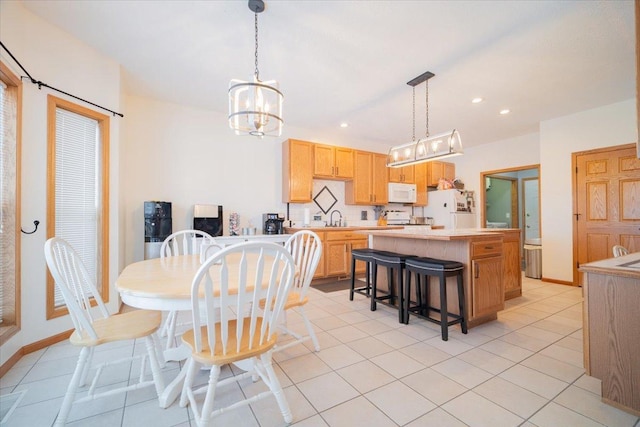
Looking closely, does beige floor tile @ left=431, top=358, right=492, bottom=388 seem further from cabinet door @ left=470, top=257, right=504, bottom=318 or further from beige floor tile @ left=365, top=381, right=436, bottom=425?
cabinet door @ left=470, top=257, right=504, bottom=318

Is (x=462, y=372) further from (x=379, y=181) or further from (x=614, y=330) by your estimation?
(x=379, y=181)

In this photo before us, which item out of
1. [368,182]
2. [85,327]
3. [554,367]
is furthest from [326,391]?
[368,182]

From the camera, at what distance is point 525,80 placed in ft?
10.0

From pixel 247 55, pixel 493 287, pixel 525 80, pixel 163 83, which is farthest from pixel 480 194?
pixel 163 83

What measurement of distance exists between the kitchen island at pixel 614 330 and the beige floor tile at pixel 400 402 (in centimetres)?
98

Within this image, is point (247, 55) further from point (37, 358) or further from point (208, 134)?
point (37, 358)

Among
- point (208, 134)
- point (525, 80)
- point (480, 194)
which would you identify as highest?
point (525, 80)

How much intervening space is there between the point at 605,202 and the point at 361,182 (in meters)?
3.55

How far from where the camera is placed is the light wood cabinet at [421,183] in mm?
5902

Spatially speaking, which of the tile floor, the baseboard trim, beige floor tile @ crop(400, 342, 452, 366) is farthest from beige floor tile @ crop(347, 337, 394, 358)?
the baseboard trim

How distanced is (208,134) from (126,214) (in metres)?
1.57

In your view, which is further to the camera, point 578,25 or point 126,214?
point 126,214

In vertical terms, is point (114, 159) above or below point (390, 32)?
below

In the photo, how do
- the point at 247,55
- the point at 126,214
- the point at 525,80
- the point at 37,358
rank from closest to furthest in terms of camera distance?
the point at 37,358
the point at 247,55
the point at 525,80
the point at 126,214
